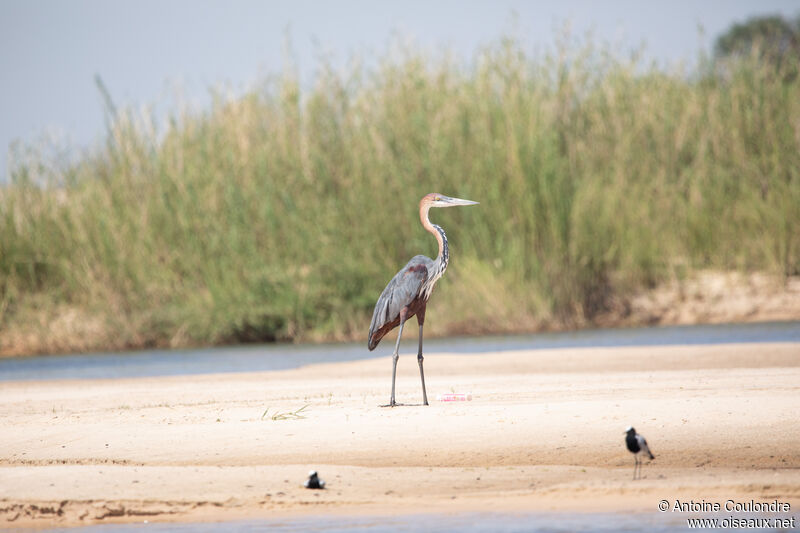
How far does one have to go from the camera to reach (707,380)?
938cm

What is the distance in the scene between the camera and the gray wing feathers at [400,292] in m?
8.55

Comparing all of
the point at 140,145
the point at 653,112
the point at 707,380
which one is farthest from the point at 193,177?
the point at 707,380

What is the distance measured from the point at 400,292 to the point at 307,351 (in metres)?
8.11

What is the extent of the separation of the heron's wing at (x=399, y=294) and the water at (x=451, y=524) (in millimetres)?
2897

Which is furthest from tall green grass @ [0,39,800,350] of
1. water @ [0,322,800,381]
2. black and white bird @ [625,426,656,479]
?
black and white bird @ [625,426,656,479]

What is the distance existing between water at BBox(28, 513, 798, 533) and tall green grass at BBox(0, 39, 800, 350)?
11381 mm

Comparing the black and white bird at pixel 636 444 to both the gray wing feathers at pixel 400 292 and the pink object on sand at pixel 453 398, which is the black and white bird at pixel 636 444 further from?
the gray wing feathers at pixel 400 292

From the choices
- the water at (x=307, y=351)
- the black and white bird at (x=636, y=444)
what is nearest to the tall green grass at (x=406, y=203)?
the water at (x=307, y=351)

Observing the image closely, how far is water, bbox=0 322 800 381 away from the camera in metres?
14.4

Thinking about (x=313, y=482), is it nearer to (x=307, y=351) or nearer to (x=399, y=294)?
(x=399, y=294)

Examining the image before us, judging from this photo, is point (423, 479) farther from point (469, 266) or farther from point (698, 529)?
point (469, 266)

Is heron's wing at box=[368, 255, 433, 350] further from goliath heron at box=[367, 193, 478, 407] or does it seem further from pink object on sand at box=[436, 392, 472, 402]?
pink object on sand at box=[436, 392, 472, 402]

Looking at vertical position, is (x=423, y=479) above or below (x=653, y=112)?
below

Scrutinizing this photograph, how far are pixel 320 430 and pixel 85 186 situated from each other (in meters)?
14.8
